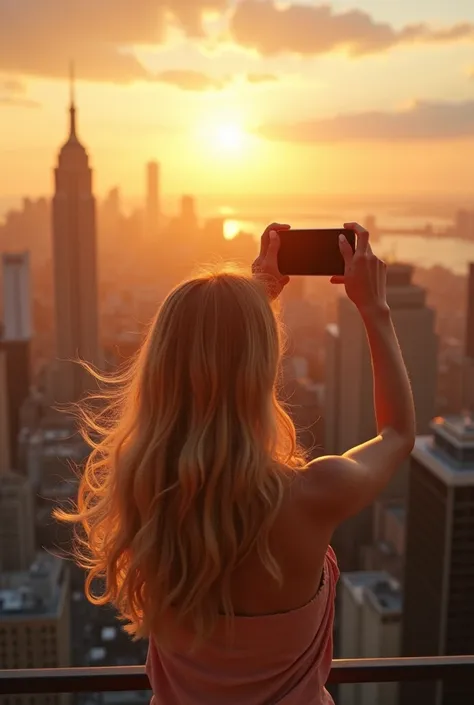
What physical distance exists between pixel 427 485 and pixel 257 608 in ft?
25.2

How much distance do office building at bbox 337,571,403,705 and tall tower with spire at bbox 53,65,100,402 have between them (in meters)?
6.10

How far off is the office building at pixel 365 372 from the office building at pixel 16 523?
3.89 m

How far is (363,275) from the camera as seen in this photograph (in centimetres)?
63

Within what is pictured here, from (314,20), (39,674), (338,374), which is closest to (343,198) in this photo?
(314,20)

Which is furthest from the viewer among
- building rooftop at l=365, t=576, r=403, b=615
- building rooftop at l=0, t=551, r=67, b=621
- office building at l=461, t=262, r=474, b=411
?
office building at l=461, t=262, r=474, b=411

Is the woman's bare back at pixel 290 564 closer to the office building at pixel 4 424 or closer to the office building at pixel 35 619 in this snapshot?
the office building at pixel 35 619

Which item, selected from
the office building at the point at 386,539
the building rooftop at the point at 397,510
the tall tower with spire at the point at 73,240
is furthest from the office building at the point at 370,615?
the tall tower with spire at the point at 73,240

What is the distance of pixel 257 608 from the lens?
0.55 metres

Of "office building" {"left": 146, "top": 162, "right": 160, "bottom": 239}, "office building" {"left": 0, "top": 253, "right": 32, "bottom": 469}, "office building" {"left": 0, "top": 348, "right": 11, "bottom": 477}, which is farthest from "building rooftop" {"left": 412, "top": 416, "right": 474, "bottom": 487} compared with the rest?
"office building" {"left": 0, "top": 253, "right": 32, "bottom": 469}

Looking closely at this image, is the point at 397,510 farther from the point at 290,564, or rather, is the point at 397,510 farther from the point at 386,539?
the point at 290,564

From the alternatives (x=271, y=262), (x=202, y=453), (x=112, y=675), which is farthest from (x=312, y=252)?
(x=112, y=675)

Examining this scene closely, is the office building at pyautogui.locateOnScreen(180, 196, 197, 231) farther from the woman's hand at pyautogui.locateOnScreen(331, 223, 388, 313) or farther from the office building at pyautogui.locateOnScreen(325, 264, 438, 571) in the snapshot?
the woman's hand at pyautogui.locateOnScreen(331, 223, 388, 313)

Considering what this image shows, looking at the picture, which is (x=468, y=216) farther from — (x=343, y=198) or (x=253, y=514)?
(x=253, y=514)

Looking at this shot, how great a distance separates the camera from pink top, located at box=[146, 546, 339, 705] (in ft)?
1.82
